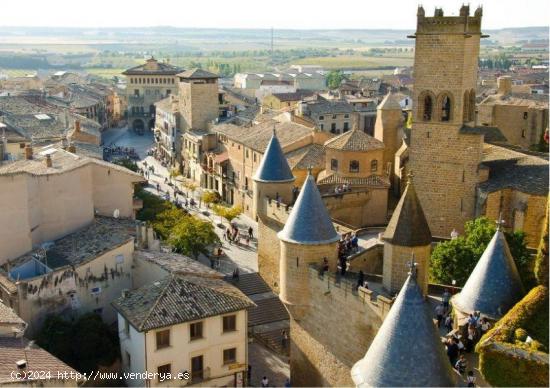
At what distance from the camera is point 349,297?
24.6 metres

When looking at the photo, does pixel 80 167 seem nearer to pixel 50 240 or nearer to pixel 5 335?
pixel 50 240

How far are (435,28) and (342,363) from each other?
59.4ft

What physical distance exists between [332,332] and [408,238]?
14.9 ft

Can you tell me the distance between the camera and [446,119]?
3703 cm

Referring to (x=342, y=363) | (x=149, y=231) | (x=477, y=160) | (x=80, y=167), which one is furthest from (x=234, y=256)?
(x=342, y=363)

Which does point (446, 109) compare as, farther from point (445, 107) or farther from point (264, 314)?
point (264, 314)

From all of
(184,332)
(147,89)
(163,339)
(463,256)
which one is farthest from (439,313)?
(147,89)

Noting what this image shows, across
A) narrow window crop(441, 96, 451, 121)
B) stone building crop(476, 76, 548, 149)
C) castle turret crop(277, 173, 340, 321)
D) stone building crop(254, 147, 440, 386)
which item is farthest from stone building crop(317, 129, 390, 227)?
stone building crop(476, 76, 548, 149)

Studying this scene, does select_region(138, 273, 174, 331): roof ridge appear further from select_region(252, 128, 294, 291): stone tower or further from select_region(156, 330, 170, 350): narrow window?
select_region(252, 128, 294, 291): stone tower

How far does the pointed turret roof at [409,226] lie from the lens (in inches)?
943

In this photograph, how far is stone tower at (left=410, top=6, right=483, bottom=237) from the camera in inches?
1401

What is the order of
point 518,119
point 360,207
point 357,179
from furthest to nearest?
point 518,119
point 357,179
point 360,207

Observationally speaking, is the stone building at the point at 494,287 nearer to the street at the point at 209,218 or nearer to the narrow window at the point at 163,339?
the narrow window at the point at 163,339

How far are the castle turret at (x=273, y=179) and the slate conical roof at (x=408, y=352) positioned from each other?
19618 millimetres
